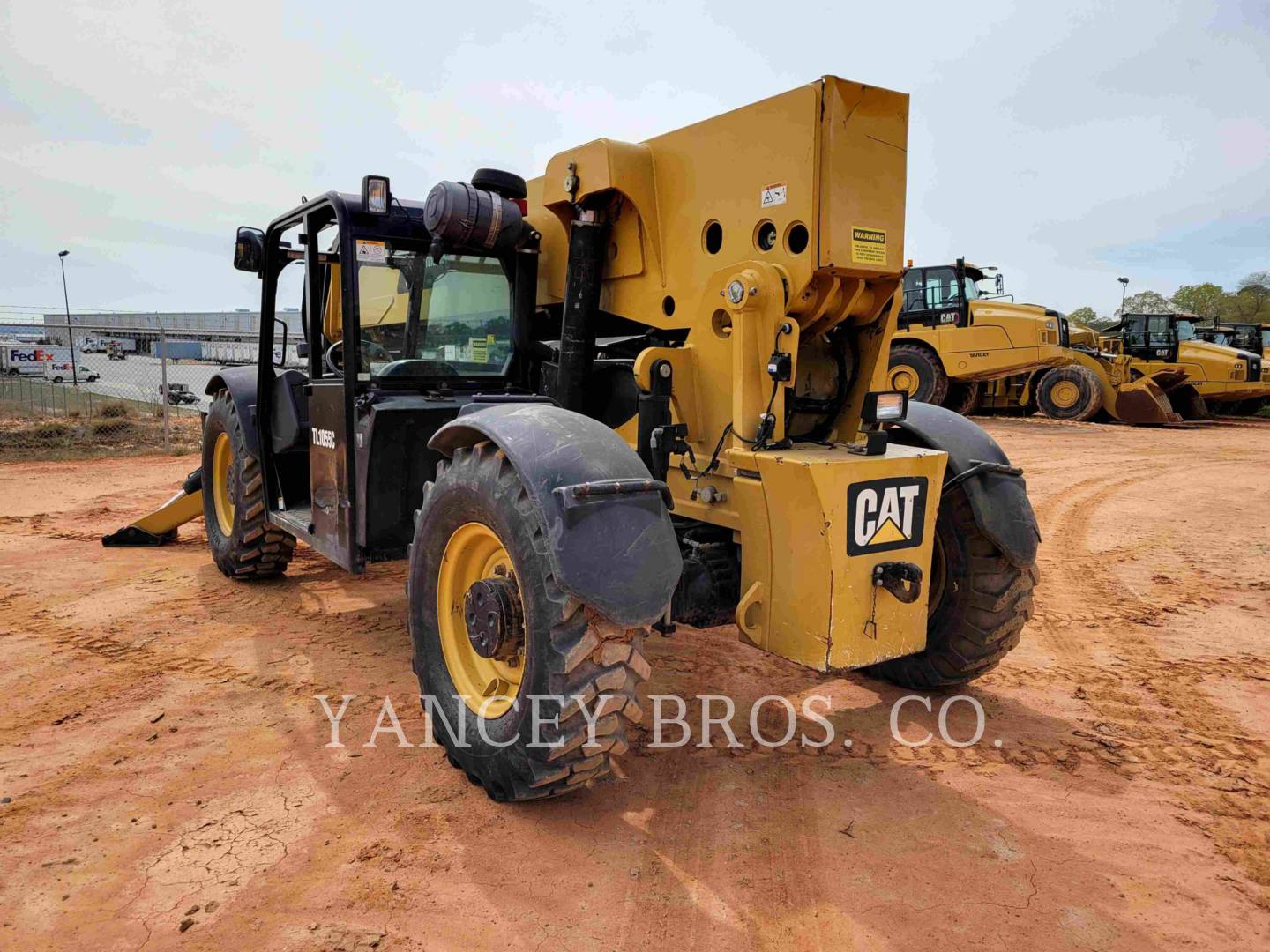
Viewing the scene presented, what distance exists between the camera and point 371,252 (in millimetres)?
4434

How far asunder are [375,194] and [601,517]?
2103 mm

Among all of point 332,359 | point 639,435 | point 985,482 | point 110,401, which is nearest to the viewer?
point 639,435

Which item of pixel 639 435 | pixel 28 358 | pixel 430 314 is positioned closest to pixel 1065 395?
pixel 430 314

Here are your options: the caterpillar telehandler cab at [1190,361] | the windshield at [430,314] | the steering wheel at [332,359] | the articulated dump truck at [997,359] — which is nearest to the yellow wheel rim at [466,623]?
the windshield at [430,314]

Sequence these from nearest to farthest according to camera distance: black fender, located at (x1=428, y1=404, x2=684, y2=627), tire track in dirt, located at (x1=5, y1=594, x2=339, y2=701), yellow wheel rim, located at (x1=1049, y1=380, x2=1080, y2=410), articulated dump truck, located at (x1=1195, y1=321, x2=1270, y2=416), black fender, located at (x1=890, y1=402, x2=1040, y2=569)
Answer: black fender, located at (x1=428, y1=404, x2=684, y2=627) → black fender, located at (x1=890, y1=402, x2=1040, y2=569) → tire track in dirt, located at (x1=5, y1=594, x2=339, y2=701) → yellow wheel rim, located at (x1=1049, y1=380, x2=1080, y2=410) → articulated dump truck, located at (x1=1195, y1=321, x2=1270, y2=416)

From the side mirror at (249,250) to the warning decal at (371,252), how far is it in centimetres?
115

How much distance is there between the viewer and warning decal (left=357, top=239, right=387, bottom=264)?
4398mm

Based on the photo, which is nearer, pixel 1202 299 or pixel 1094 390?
pixel 1094 390

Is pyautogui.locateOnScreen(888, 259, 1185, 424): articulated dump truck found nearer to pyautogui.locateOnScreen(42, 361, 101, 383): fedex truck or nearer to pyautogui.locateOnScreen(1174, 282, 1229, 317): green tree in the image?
pyautogui.locateOnScreen(42, 361, 101, 383): fedex truck

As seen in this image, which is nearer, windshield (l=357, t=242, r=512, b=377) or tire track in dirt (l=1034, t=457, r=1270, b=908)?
tire track in dirt (l=1034, t=457, r=1270, b=908)

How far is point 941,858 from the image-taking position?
2895 millimetres

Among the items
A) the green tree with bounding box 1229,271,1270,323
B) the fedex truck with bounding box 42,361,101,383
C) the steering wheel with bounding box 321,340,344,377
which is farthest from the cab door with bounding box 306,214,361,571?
the green tree with bounding box 1229,271,1270,323

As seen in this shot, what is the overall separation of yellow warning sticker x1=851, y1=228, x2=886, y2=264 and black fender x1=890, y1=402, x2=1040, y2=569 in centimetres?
85

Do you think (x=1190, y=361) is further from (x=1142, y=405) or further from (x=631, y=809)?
(x=631, y=809)
